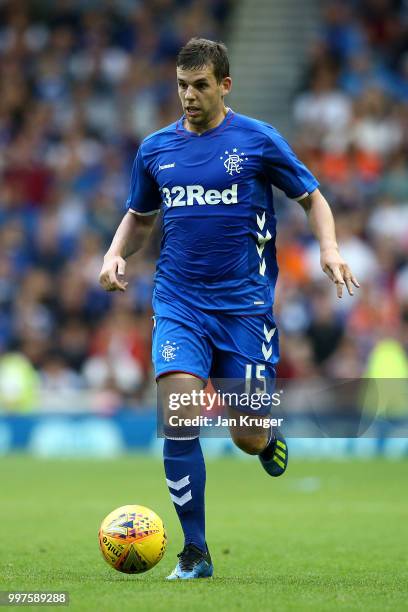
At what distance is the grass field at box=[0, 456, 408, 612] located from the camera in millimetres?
5918

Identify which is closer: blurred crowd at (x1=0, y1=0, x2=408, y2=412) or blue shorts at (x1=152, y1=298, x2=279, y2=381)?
blue shorts at (x1=152, y1=298, x2=279, y2=381)

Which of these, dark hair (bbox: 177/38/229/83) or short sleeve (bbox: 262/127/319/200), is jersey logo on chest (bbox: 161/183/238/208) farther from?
dark hair (bbox: 177/38/229/83)

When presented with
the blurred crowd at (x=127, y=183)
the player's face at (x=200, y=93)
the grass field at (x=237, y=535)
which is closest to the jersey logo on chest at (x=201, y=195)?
the player's face at (x=200, y=93)

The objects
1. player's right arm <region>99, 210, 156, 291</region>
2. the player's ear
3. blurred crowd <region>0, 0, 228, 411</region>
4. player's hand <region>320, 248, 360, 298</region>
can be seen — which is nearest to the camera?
player's hand <region>320, 248, 360, 298</region>

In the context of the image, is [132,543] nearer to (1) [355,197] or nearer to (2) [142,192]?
(2) [142,192]

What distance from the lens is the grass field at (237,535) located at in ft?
19.4

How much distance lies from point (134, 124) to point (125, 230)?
14.6 metres

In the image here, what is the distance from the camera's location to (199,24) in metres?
22.0

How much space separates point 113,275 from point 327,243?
3.64ft

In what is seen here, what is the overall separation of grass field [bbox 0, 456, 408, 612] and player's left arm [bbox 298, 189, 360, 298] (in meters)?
1.50

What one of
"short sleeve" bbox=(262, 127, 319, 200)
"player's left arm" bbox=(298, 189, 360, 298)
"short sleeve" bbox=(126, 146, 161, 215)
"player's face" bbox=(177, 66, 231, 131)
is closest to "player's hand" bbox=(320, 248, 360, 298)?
"player's left arm" bbox=(298, 189, 360, 298)

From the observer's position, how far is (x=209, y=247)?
22.2ft

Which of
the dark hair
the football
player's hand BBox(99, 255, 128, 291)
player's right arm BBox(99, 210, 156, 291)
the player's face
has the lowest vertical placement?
the football

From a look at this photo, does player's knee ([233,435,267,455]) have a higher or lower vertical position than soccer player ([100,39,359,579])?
lower
